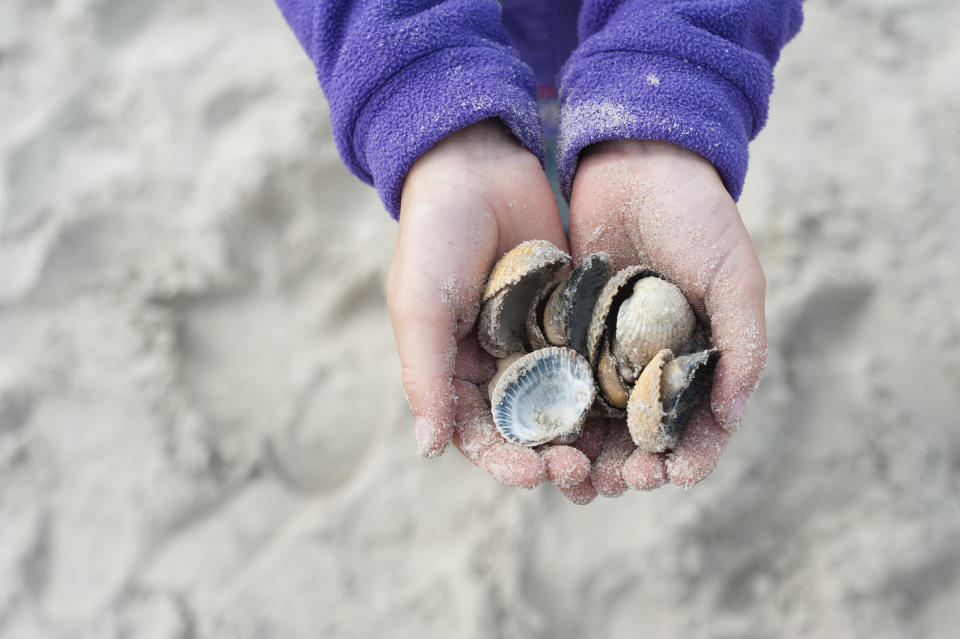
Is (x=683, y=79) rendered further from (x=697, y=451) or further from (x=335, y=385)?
(x=335, y=385)

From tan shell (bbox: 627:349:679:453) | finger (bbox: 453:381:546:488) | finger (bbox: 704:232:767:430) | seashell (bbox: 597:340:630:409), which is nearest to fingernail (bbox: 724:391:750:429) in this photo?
finger (bbox: 704:232:767:430)

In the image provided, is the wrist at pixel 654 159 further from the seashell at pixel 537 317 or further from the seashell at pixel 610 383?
the seashell at pixel 610 383

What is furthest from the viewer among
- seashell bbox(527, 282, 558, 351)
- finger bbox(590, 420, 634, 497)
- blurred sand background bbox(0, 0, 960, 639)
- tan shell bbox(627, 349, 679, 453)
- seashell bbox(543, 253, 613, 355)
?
blurred sand background bbox(0, 0, 960, 639)

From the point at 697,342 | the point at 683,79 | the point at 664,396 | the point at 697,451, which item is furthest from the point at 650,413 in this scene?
the point at 683,79

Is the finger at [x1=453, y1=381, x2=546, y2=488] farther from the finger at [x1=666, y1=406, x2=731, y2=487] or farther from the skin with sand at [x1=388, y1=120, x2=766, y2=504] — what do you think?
the finger at [x1=666, y1=406, x2=731, y2=487]

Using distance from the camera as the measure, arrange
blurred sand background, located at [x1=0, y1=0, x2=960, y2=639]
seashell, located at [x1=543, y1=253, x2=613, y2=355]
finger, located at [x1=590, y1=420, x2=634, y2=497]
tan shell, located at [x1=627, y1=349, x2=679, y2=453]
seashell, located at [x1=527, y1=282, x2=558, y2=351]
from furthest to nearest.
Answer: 1. blurred sand background, located at [x1=0, y1=0, x2=960, y2=639]
2. seashell, located at [x1=527, y1=282, x2=558, y2=351]
3. seashell, located at [x1=543, y1=253, x2=613, y2=355]
4. finger, located at [x1=590, y1=420, x2=634, y2=497]
5. tan shell, located at [x1=627, y1=349, x2=679, y2=453]

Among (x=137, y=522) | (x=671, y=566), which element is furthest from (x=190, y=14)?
(x=671, y=566)
